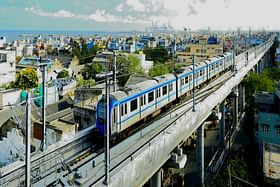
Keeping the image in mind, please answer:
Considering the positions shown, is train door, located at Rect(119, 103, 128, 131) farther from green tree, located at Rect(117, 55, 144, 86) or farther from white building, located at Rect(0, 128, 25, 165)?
green tree, located at Rect(117, 55, 144, 86)

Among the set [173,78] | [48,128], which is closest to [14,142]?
[48,128]

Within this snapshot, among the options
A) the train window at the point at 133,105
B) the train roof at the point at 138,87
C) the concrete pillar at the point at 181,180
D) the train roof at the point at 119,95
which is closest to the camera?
the train roof at the point at 119,95

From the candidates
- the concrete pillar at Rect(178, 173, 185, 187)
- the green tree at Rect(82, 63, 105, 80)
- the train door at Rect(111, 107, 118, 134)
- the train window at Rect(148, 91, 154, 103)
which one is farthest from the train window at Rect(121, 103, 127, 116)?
the green tree at Rect(82, 63, 105, 80)

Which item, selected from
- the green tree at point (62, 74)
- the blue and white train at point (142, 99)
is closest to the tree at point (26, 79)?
the green tree at point (62, 74)

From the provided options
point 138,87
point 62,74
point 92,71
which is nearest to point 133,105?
point 138,87

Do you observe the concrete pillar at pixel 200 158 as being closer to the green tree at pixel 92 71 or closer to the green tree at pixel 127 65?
the green tree at pixel 127 65

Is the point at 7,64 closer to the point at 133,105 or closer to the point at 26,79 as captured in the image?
the point at 26,79

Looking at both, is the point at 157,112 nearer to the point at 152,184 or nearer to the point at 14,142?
the point at 152,184
